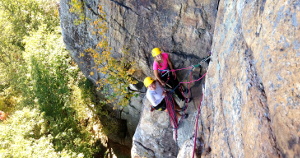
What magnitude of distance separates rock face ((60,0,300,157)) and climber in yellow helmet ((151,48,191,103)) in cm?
21

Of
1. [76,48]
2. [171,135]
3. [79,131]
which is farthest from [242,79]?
[79,131]

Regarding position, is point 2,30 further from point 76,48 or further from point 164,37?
point 164,37

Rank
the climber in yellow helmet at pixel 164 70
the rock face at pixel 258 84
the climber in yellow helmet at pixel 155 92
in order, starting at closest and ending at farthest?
the rock face at pixel 258 84, the climber in yellow helmet at pixel 155 92, the climber in yellow helmet at pixel 164 70

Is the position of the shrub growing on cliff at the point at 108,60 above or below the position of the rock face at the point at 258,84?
above

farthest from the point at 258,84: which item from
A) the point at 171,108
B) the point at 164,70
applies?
the point at 171,108

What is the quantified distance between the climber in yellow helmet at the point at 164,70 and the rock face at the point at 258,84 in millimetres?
2379

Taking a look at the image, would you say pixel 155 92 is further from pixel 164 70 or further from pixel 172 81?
pixel 172 81

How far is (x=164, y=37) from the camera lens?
224 inches

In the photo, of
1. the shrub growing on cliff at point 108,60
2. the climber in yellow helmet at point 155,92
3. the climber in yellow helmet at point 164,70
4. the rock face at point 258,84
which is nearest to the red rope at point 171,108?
the climber in yellow helmet at point 155,92

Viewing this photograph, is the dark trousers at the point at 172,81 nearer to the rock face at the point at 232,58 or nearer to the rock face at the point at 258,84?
the rock face at the point at 232,58

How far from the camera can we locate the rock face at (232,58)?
6.08 ft

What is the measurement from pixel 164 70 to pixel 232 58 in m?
2.97

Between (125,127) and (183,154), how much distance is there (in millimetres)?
7532

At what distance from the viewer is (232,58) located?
Answer: 9.43 ft
